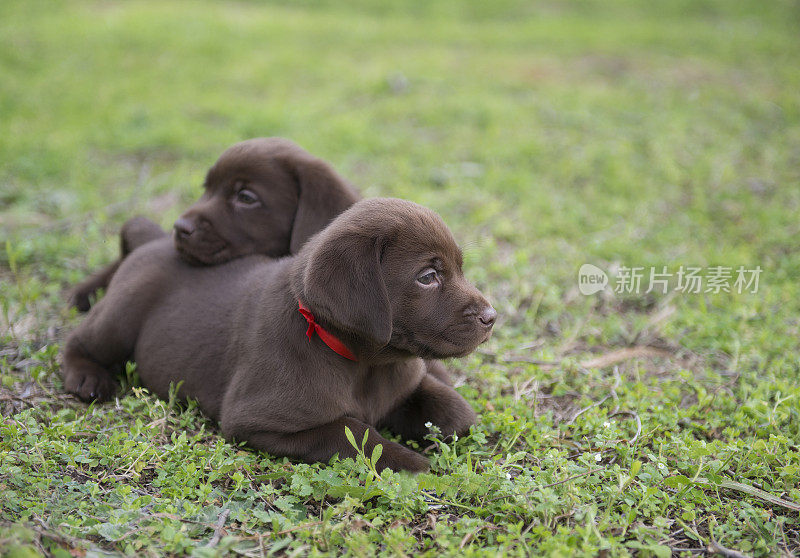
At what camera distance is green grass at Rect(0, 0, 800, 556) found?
3.14 m

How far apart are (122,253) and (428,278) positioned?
2.53 meters

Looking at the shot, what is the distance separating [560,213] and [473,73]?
220 inches

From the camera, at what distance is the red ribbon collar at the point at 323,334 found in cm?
346

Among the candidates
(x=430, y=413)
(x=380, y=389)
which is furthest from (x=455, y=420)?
(x=380, y=389)

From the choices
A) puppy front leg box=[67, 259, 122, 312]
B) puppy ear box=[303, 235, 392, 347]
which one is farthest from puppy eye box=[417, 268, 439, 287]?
puppy front leg box=[67, 259, 122, 312]

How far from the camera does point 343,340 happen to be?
3.47 m

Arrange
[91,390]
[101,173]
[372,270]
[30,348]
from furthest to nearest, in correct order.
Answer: [101,173], [30,348], [91,390], [372,270]

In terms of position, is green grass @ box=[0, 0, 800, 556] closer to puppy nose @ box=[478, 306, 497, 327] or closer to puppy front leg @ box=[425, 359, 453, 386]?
puppy front leg @ box=[425, 359, 453, 386]

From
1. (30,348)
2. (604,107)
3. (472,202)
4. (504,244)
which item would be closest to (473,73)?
(604,107)

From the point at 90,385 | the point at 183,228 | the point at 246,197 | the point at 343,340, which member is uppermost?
the point at 246,197

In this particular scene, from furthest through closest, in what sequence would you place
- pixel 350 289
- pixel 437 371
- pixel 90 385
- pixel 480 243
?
1. pixel 480 243
2. pixel 437 371
3. pixel 90 385
4. pixel 350 289

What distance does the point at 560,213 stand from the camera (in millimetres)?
7082

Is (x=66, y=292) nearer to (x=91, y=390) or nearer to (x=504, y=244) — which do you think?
(x=91, y=390)

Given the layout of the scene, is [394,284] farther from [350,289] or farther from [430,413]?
[430,413]
